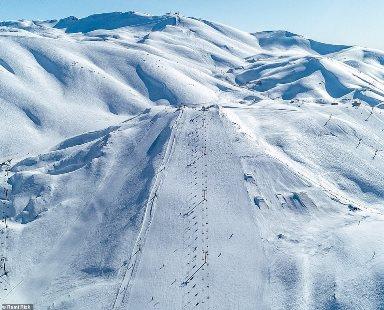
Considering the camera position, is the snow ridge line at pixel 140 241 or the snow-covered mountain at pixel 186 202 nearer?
the snow ridge line at pixel 140 241

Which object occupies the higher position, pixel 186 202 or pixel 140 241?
pixel 186 202

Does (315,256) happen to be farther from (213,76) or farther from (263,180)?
(213,76)

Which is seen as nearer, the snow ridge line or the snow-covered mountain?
the snow ridge line

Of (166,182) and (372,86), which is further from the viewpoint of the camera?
(372,86)

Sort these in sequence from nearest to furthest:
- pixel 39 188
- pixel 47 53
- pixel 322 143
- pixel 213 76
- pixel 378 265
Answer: pixel 378 265 → pixel 39 188 → pixel 322 143 → pixel 47 53 → pixel 213 76

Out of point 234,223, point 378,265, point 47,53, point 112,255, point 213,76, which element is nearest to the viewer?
point 378,265

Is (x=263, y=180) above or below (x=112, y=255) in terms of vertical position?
above

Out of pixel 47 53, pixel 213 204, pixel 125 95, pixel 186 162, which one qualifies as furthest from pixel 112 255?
pixel 47 53

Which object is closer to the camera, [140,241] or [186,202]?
[140,241]
